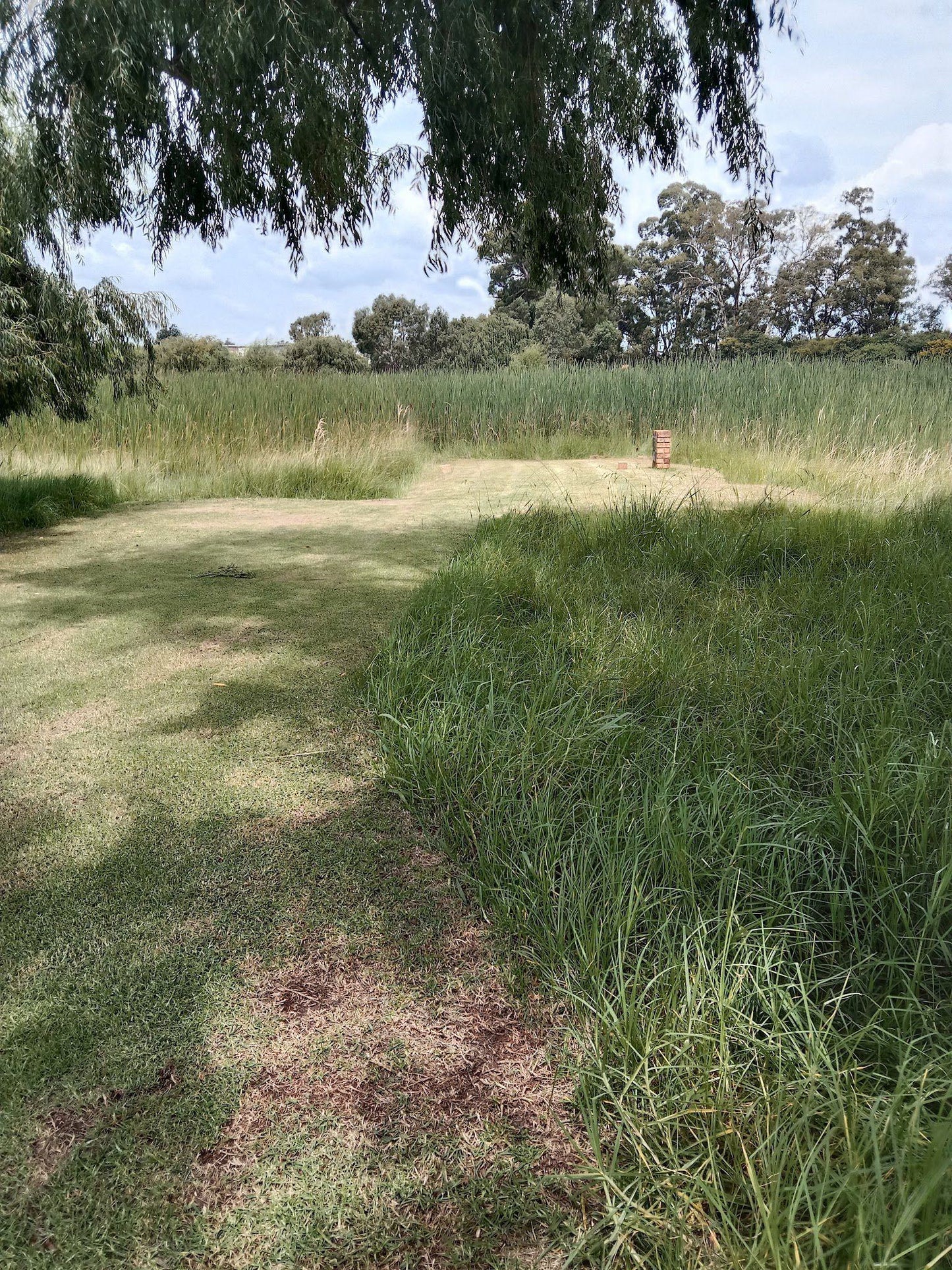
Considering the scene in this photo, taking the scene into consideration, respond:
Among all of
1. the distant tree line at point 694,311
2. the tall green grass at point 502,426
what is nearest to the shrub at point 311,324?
the distant tree line at point 694,311

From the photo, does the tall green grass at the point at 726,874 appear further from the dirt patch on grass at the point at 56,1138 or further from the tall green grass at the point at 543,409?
the tall green grass at the point at 543,409

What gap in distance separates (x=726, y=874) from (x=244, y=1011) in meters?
0.81

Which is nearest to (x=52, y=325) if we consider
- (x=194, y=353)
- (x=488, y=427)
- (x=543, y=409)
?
(x=488, y=427)

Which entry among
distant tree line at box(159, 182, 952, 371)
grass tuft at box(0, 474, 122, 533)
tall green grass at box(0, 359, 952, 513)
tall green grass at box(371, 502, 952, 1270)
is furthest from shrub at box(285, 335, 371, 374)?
tall green grass at box(371, 502, 952, 1270)

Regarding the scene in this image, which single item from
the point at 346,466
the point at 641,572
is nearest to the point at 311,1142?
the point at 641,572

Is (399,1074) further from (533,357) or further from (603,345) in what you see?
(603,345)

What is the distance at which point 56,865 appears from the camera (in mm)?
1591

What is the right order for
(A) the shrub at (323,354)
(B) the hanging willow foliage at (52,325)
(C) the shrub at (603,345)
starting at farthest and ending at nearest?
(C) the shrub at (603,345), (A) the shrub at (323,354), (B) the hanging willow foliage at (52,325)

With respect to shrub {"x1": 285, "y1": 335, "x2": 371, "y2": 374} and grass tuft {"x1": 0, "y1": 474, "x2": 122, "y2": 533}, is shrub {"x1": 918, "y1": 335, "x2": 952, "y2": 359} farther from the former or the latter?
grass tuft {"x1": 0, "y1": 474, "x2": 122, "y2": 533}

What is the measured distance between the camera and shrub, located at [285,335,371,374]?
2223 cm

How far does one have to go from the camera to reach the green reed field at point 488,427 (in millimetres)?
7449

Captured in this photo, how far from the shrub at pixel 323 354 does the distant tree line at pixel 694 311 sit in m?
0.06

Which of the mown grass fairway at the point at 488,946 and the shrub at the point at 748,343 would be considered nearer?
the mown grass fairway at the point at 488,946

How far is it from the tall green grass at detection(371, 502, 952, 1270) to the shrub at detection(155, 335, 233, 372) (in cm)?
1697
